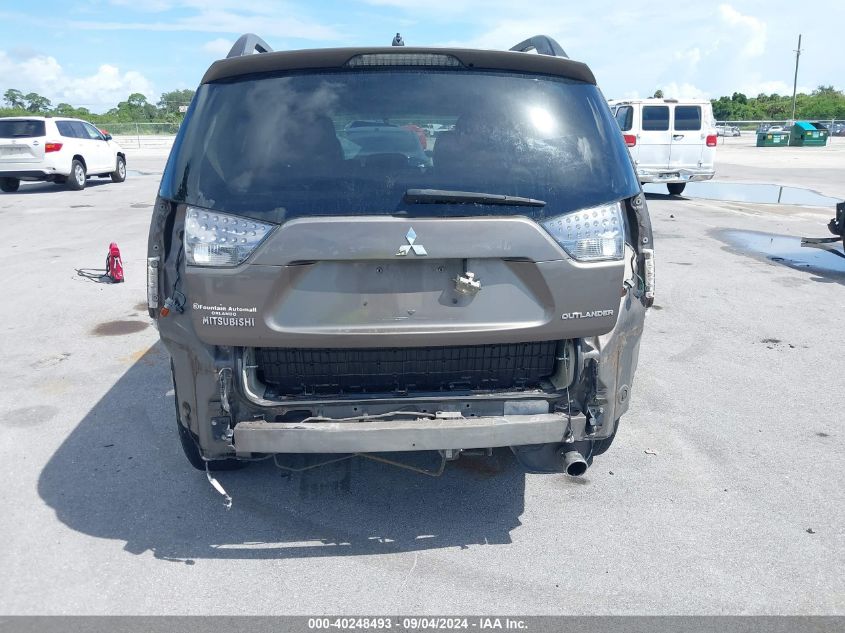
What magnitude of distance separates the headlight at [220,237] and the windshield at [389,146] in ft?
0.13

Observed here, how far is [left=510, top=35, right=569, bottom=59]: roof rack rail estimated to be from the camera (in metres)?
3.76

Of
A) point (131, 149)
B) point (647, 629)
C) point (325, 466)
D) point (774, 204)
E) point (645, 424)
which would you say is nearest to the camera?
point (647, 629)

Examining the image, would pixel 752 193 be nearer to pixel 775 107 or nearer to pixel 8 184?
pixel 8 184

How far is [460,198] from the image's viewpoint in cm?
299

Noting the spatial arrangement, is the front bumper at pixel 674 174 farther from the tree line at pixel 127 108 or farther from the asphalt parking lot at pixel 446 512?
the tree line at pixel 127 108

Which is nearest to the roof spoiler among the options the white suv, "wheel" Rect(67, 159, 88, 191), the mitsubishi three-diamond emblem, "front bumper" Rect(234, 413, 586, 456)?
the mitsubishi three-diamond emblem

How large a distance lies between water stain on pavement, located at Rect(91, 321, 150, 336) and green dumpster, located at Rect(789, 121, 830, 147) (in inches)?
1842

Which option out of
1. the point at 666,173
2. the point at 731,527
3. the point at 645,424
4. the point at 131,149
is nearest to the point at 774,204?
the point at 666,173

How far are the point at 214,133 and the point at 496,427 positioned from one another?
170cm

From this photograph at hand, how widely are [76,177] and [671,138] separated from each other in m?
15.4

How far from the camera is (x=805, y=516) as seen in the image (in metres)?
3.64

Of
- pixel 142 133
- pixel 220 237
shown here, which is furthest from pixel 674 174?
pixel 142 133

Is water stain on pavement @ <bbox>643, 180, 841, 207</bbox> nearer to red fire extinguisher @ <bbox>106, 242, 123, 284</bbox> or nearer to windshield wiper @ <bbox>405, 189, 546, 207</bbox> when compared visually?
red fire extinguisher @ <bbox>106, 242, 123, 284</bbox>

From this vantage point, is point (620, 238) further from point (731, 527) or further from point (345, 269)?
point (731, 527)
